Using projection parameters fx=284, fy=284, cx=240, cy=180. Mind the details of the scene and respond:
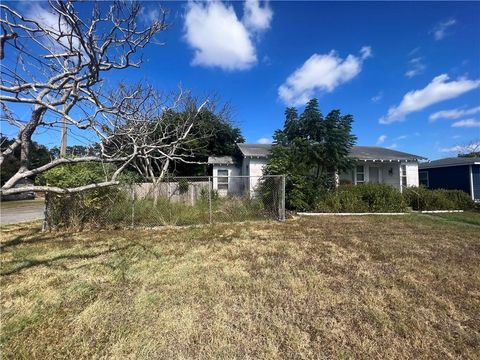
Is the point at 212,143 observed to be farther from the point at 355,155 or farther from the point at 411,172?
the point at 411,172

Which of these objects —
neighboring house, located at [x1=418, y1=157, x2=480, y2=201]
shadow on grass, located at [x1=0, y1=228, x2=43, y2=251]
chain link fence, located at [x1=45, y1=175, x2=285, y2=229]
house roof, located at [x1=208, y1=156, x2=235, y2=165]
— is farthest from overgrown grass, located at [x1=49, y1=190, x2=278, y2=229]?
neighboring house, located at [x1=418, y1=157, x2=480, y2=201]

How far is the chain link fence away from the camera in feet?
28.3

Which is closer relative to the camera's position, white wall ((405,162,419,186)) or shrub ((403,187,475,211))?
shrub ((403,187,475,211))

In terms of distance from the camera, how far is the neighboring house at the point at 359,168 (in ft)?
56.6

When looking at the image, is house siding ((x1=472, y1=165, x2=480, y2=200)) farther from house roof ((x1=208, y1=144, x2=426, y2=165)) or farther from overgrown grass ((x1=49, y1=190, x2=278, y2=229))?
overgrown grass ((x1=49, y1=190, x2=278, y2=229))

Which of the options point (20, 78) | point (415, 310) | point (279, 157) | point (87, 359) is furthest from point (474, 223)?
point (20, 78)

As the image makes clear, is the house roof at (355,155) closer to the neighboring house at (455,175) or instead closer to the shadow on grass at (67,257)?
the neighboring house at (455,175)

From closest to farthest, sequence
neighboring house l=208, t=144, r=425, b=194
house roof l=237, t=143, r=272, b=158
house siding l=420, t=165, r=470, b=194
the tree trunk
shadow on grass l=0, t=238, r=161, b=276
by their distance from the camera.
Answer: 1. the tree trunk
2. shadow on grass l=0, t=238, r=161, b=276
3. house roof l=237, t=143, r=272, b=158
4. neighboring house l=208, t=144, r=425, b=194
5. house siding l=420, t=165, r=470, b=194

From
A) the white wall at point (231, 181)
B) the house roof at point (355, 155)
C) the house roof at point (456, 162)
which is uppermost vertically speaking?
the house roof at point (355, 155)

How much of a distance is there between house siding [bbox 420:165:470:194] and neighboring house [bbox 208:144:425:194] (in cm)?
282

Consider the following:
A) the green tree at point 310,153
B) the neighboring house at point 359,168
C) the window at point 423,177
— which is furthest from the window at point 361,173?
the window at point 423,177

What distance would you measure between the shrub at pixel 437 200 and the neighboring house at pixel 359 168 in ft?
9.87

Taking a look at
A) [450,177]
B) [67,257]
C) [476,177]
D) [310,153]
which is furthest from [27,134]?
[450,177]

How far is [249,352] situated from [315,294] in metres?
1.57
